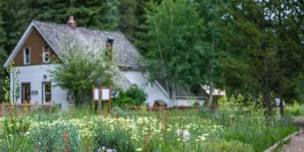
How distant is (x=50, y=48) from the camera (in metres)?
40.7

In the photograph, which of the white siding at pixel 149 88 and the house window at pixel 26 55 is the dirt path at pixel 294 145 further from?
the house window at pixel 26 55

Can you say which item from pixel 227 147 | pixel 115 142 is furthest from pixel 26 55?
pixel 115 142

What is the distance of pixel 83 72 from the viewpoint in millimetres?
35719

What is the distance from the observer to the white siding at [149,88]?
45.2 meters

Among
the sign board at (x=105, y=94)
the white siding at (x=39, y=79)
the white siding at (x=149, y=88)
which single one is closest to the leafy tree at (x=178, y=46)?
the white siding at (x=149, y=88)

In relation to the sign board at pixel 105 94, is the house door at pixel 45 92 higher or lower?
higher

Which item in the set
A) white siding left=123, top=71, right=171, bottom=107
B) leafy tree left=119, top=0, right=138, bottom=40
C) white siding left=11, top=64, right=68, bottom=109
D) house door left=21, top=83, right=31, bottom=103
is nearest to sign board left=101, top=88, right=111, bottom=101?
white siding left=11, top=64, right=68, bottom=109

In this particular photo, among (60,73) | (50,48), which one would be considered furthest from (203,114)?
(50,48)

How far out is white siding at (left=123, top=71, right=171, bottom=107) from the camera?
4517 centimetres

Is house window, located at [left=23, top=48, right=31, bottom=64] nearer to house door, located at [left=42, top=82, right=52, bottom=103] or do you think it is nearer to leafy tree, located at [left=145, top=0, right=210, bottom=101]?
house door, located at [left=42, top=82, right=52, bottom=103]

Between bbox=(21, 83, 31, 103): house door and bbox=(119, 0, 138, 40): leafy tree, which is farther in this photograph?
bbox=(119, 0, 138, 40): leafy tree

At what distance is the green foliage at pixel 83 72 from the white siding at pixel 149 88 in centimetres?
831

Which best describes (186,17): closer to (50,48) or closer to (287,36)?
(50,48)

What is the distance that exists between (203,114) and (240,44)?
5.90 m
